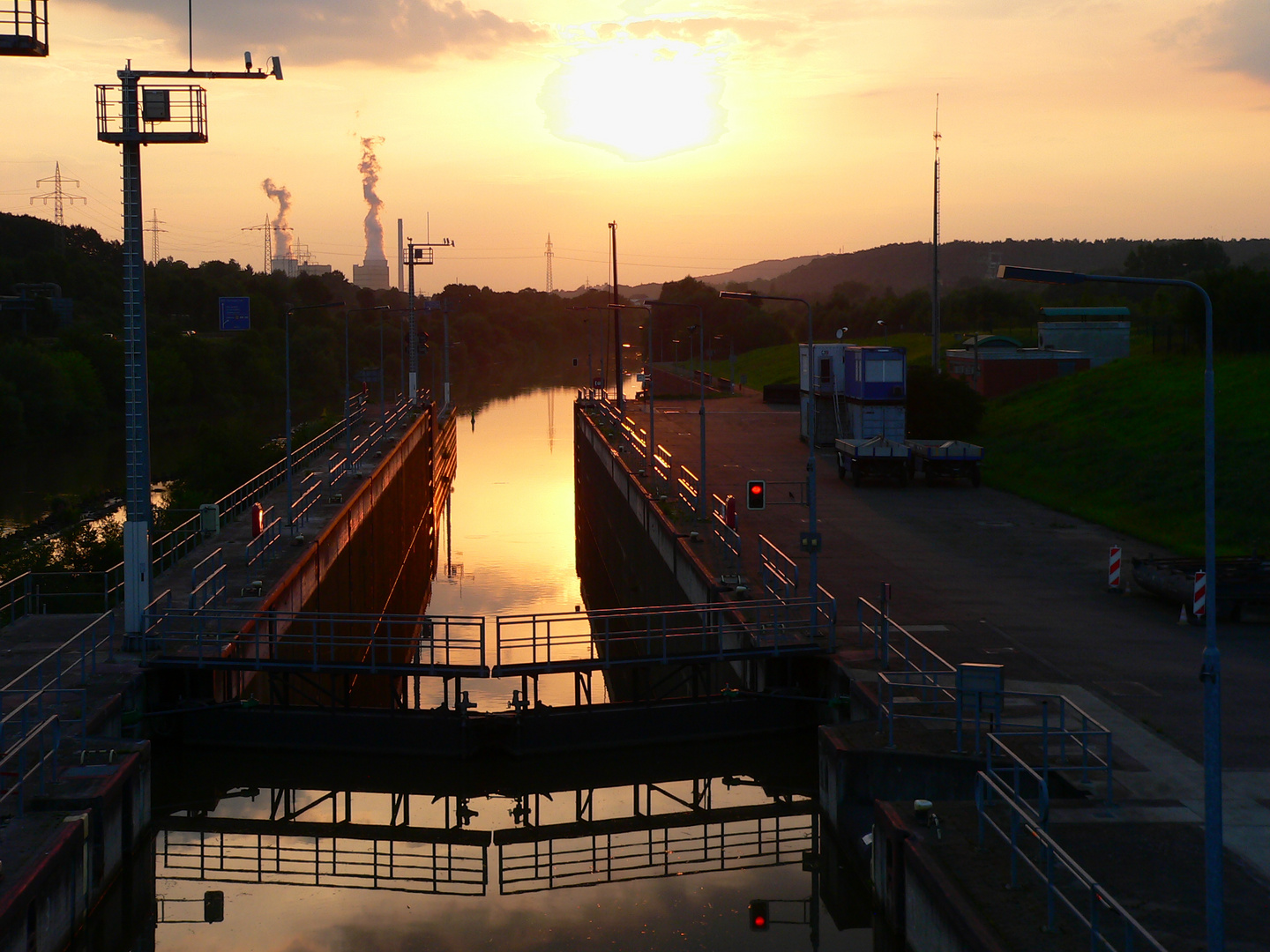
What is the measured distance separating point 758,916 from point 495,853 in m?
4.36

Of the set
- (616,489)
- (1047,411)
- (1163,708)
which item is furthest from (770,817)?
(1047,411)

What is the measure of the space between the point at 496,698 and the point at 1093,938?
18088 millimetres

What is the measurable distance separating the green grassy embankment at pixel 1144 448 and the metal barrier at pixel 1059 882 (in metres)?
20.4

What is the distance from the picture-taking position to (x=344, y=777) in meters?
21.2

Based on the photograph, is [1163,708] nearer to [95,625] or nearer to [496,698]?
[496,698]

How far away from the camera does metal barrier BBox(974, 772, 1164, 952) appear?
10.3 metres

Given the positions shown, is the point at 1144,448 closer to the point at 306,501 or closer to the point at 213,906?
the point at 306,501

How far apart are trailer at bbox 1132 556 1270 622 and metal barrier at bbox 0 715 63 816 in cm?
1884

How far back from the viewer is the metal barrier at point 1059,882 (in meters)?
10.3

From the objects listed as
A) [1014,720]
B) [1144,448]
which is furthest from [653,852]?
[1144,448]

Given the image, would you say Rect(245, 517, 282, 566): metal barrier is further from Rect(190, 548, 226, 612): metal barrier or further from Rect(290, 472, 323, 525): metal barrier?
Rect(190, 548, 226, 612): metal barrier

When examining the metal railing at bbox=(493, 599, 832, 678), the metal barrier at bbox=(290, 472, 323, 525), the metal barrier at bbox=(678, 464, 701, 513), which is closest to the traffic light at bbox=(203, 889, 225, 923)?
the metal railing at bbox=(493, 599, 832, 678)

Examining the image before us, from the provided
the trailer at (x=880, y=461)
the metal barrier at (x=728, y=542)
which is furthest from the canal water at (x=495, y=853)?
the trailer at (x=880, y=461)

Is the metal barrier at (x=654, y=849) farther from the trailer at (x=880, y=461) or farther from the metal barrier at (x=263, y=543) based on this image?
the trailer at (x=880, y=461)
